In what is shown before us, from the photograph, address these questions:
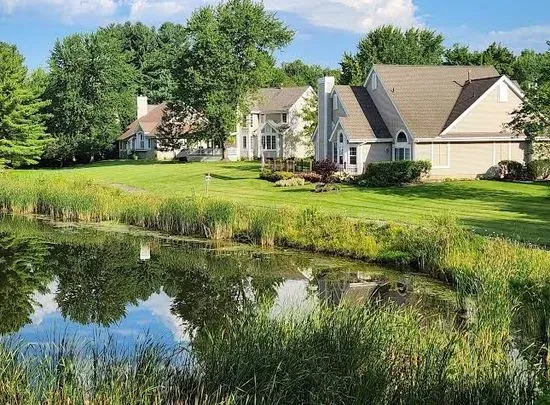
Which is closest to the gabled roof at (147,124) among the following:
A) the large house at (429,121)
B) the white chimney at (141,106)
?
the white chimney at (141,106)

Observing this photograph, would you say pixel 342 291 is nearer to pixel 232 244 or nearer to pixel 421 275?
pixel 421 275

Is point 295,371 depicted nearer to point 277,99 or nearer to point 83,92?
point 277,99

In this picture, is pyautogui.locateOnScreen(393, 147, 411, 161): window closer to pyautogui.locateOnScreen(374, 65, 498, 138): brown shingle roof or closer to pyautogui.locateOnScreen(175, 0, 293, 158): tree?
pyautogui.locateOnScreen(374, 65, 498, 138): brown shingle roof

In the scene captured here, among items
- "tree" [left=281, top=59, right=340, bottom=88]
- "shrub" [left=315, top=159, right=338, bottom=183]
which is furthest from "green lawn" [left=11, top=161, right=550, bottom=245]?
"tree" [left=281, top=59, right=340, bottom=88]

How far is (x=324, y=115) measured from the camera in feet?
156

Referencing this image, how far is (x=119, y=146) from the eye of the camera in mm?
77000

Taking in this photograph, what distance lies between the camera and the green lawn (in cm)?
2527

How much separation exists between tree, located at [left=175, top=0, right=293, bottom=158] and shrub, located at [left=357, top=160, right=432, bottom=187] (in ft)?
73.6

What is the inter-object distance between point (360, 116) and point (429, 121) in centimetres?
427

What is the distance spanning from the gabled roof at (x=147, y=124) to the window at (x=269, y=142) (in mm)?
11603

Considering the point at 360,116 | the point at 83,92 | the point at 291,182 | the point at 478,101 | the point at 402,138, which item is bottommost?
the point at 291,182

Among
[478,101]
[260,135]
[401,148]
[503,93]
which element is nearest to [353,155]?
[401,148]

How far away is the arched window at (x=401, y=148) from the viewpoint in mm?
42000

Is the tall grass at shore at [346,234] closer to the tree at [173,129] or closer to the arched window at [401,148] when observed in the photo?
the arched window at [401,148]
